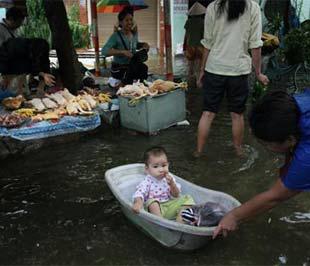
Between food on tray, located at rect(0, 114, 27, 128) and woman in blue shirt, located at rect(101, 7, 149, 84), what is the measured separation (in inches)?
93.2

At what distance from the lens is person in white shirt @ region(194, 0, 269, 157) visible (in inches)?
193

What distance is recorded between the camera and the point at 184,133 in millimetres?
6523

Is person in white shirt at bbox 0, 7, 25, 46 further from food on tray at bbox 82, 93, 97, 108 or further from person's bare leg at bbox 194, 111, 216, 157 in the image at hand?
person's bare leg at bbox 194, 111, 216, 157

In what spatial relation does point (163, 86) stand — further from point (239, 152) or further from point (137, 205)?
point (137, 205)

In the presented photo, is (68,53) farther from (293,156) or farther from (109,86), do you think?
(293,156)

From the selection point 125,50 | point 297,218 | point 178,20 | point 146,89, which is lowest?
point 297,218

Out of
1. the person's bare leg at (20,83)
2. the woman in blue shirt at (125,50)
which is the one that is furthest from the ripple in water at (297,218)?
the person's bare leg at (20,83)

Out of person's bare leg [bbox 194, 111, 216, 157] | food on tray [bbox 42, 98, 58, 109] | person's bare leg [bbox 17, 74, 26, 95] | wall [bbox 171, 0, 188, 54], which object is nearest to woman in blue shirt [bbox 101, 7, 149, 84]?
person's bare leg [bbox 17, 74, 26, 95]

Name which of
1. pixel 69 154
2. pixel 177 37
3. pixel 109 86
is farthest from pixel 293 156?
pixel 177 37

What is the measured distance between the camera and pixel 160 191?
12.0ft

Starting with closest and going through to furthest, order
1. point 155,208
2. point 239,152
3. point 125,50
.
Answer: point 155,208
point 239,152
point 125,50

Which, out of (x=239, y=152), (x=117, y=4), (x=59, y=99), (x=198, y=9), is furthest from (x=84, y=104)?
(x=117, y=4)

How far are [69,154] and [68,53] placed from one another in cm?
291

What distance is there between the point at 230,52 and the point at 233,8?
1.53ft
